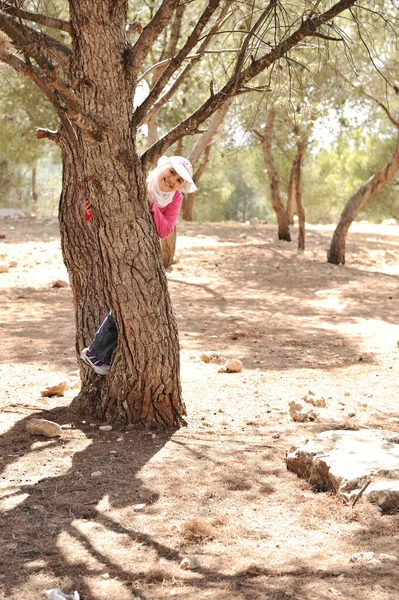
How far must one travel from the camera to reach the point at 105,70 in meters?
4.68

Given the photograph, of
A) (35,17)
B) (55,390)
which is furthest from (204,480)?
(35,17)

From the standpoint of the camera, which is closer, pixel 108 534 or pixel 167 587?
pixel 167 587

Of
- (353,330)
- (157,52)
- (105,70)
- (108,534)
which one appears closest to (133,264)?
(105,70)

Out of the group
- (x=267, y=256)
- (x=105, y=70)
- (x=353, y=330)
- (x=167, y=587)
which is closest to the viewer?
(x=167, y=587)

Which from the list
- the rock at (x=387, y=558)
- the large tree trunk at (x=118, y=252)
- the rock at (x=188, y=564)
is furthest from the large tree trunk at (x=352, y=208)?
the rock at (x=188, y=564)

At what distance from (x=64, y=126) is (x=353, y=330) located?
5371mm

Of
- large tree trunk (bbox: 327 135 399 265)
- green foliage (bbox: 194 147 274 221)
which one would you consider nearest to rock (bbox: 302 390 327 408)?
large tree trunk (bbox: 327 135 399 265)

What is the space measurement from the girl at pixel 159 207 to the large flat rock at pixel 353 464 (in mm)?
1474

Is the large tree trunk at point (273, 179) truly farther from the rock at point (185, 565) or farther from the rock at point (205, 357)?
the rock at point (185, 565)

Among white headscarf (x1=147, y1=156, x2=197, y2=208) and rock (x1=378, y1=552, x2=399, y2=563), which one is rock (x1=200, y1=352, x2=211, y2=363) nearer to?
white headscarf (x1=147, y1=156, x2=197, y2=208)

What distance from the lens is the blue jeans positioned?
521 centimetres

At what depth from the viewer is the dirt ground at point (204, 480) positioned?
312 centimetres

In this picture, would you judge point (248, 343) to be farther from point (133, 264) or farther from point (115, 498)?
point (115, 498)

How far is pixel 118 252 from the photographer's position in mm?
4863
